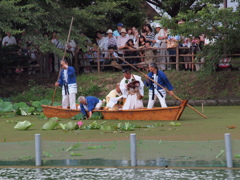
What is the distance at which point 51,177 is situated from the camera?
10.2 metres

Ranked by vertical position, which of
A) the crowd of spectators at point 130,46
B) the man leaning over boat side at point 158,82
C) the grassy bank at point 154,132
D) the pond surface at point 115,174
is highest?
the crowd of spectators at point 130,46

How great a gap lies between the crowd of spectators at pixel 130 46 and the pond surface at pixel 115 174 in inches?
571

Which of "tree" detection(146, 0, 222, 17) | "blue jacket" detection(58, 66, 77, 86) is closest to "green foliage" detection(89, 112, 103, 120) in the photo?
"blue jacket" detection(58, 66, 77, 86)

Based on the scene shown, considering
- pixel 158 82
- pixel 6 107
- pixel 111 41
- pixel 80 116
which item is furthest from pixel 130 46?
pixel 80 116

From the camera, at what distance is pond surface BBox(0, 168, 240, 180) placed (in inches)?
388

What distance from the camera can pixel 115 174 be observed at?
402 inches

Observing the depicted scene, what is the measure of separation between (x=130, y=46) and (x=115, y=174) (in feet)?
53.4

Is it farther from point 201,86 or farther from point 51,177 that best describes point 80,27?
point 51,177

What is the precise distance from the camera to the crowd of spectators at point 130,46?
25352 millimetres

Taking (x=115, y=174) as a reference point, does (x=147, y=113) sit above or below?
above

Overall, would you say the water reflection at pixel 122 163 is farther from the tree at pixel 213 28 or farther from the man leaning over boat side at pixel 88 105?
the tree at pixel 213 28

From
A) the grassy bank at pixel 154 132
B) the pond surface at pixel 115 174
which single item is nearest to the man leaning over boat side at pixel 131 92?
the grassy bank at pixel 154 132

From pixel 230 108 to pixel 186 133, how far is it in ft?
24.9

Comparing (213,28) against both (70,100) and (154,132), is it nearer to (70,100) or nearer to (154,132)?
(70,100)
